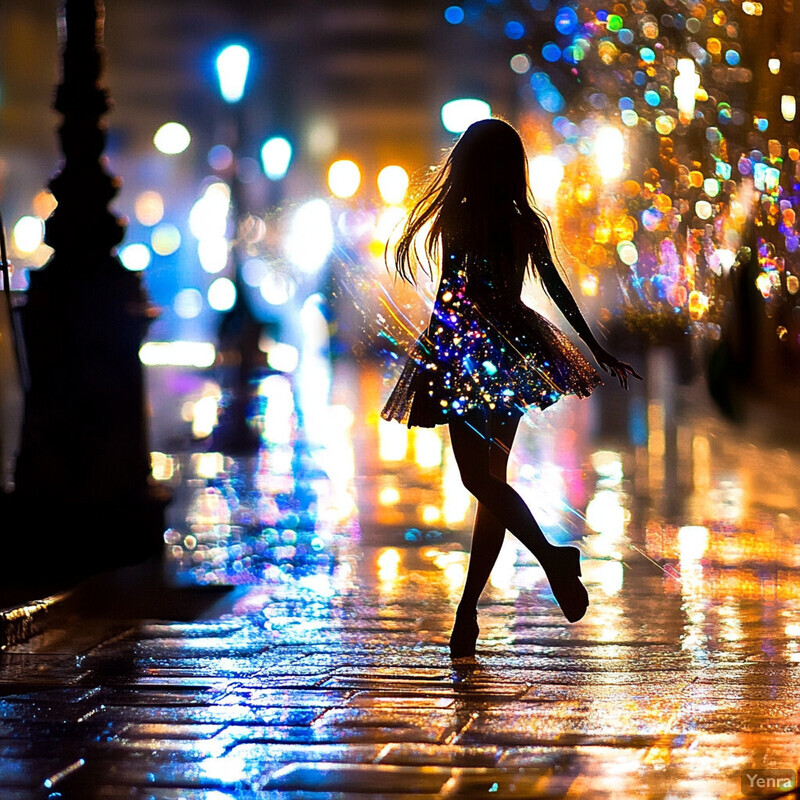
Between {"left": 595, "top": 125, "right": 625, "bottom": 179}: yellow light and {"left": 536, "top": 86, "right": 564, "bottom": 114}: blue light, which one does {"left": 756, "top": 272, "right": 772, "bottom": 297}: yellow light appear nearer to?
{"left": 595, "top": 125, "right": 625, "bottom": 179}: yellow light

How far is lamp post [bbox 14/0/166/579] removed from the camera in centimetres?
827

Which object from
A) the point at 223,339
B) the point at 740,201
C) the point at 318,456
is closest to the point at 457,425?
the point at 318,456

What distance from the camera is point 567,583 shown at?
555cm

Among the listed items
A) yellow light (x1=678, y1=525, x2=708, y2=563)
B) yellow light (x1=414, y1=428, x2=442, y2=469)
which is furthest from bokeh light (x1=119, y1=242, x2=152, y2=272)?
yellow light (x1=678, y1=525, x2=708, y2=563)

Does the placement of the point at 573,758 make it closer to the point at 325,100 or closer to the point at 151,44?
the point at 151,44

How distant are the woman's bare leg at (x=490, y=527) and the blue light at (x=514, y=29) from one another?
58.6 ft

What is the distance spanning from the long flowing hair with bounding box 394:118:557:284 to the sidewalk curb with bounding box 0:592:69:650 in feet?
7.17

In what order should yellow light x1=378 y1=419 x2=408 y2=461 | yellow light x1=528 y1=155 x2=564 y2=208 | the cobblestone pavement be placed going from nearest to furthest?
the cobblestone pavement
yellow light x1=378 y1=419 x2=408 y2=461
yellow light x1=528 y1=155 x2=564 y2=208

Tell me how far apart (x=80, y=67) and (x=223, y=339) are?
11893mm

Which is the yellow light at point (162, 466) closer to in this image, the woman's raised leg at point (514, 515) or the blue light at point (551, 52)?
the woman's raised leg at point (514, 515)

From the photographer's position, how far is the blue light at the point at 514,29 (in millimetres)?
22525

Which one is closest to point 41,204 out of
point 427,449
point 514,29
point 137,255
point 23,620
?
point 137,255

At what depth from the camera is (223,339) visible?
2041 cm

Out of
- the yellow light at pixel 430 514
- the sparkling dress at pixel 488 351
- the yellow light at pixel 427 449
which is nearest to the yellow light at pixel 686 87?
the yellow light at pixel 427 449
